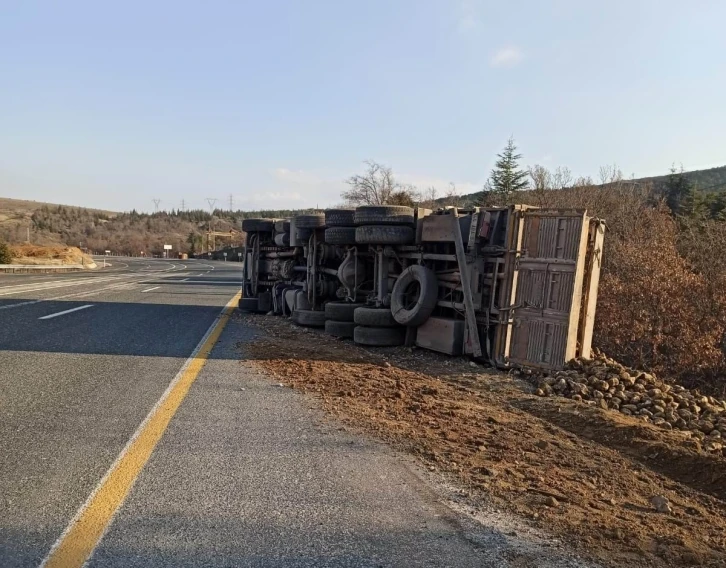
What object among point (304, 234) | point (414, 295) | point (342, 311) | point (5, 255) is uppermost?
point (304, 234)

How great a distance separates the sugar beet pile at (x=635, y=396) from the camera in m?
6.55

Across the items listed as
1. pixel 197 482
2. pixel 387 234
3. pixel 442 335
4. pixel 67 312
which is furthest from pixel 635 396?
pixel 67 312

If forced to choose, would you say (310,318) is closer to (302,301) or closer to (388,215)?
(302,301)

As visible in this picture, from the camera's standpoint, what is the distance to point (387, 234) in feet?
33.2

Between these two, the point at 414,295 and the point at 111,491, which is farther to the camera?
the point at 414,295

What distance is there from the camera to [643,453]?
17.3 ft

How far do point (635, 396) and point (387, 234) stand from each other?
14.8 ft

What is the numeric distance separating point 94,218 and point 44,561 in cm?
18195

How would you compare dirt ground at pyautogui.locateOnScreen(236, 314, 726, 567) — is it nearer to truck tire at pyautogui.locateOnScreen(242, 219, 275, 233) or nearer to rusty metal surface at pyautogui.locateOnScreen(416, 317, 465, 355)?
rusty metal surface at pyautogui.locateOnScreen(416, 317, 465, 355)

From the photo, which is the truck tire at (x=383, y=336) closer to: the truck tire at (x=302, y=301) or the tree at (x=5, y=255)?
the truck tire at (x=302, y=301)

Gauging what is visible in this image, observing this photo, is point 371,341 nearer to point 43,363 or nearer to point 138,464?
point 43,363

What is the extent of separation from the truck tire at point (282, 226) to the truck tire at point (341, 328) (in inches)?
165

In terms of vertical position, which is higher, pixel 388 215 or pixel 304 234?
pixel 388 215

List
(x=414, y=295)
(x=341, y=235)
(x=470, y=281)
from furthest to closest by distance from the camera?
(x=341, y=235)
(x=414, y=295)
(x=470, y=281)
